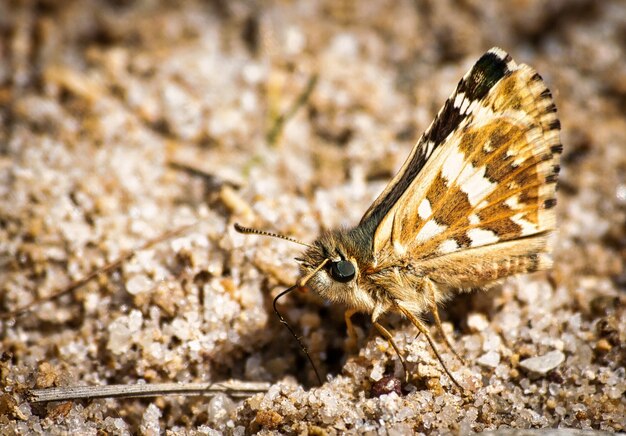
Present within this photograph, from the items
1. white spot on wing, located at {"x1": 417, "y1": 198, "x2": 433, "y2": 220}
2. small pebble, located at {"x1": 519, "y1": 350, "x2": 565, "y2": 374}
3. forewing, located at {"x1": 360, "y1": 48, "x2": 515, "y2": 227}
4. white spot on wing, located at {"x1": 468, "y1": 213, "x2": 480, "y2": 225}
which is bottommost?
small pebble, located at {"x1": 519, "y1": 350, "x2": 565, "y2": 374}

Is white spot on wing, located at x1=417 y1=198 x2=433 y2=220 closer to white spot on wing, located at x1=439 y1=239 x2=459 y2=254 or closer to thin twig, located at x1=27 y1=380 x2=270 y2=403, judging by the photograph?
white spot on wing, located at x1=439 y1=239 x2=459 y2=254

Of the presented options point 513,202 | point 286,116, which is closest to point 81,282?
point 286,116

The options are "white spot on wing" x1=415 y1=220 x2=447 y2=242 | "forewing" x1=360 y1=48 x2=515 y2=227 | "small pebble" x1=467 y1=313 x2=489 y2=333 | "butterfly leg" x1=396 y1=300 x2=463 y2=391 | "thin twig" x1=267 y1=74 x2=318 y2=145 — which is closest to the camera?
"butterfly leg" x1=396 y1=300 x2=463 y2=391

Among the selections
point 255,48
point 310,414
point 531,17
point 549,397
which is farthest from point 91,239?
point 531,17

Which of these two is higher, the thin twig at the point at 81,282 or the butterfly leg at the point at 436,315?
the thin twig at the point at 81,282

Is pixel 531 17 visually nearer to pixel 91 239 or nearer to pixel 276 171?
pixel 276 171

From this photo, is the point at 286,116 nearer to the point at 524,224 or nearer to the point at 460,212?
the point at 460,212

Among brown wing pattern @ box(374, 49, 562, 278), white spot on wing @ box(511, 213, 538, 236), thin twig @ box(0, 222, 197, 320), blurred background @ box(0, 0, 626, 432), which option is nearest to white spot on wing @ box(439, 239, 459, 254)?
brown wing pattern @ box(374, 49, 562, 278)

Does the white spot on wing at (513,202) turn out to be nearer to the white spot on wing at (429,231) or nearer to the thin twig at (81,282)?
the white spot on wing at (429,231)

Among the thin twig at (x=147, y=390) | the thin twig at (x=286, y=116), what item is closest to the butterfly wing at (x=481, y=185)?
the thin twig at (x=147, y=390)
